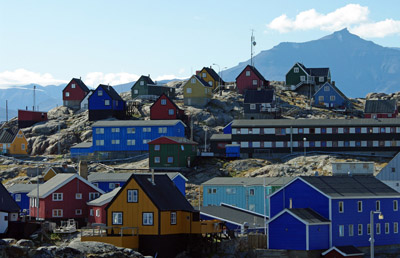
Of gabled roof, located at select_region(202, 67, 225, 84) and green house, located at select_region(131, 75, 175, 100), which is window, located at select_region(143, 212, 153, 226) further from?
gabled roof, located at select_region(202, 67, 225, 84)

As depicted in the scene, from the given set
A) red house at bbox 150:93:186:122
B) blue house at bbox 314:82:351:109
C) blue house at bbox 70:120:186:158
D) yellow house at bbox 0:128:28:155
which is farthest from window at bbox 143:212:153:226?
blue house at bbox 314:82:351:109

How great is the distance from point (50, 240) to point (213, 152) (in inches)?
2009

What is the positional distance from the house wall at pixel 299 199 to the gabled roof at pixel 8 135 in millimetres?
71588

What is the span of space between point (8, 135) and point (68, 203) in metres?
55.6

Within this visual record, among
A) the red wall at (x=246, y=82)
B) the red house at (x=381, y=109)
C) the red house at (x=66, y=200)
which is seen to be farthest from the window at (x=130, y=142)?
the red house at (x=381, y=109)

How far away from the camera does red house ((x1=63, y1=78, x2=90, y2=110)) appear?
539 ft

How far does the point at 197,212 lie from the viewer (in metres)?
79.9

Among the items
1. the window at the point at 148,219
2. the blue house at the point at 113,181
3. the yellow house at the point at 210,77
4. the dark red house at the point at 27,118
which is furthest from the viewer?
the yellow house at the point at 210,77

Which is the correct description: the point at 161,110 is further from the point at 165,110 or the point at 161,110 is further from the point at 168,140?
the point at 168,140

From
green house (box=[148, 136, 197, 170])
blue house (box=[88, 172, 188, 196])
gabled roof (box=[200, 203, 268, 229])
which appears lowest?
gabled roof (box=[200, 203, 268, 229])

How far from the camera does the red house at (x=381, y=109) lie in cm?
14312

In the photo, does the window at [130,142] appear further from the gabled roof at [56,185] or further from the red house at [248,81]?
the gabled roof at [56,185]

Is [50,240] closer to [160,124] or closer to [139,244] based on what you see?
[139,244]

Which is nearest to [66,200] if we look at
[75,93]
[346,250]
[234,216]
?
[234,216]
